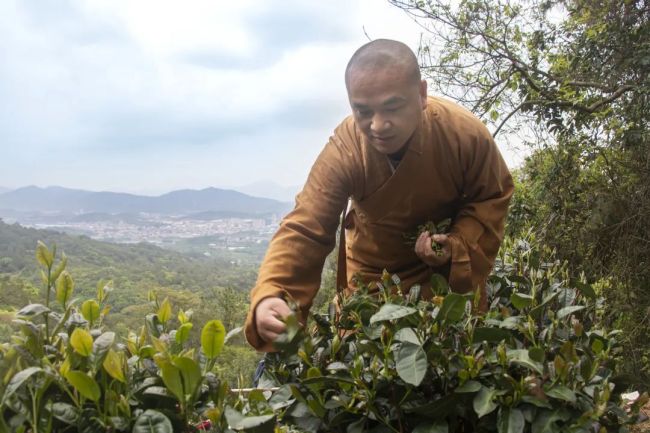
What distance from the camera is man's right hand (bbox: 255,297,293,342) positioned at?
1343 mm

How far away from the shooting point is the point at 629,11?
13.0 ft

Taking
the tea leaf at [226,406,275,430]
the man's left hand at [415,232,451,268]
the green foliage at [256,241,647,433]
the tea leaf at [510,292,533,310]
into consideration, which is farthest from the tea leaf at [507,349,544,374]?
the man's left hand at [415,232,451,268]

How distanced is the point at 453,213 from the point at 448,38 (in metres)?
3.13

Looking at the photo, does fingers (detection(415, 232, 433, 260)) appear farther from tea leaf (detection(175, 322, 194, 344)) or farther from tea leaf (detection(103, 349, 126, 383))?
tea leaf (detection(103, 349, 126, 383))

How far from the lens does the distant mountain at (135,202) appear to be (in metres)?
45.6

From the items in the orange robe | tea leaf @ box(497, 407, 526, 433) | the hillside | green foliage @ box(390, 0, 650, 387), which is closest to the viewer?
tea leaf @ box(497, 407, 526, 433)

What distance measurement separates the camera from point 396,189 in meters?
1.86

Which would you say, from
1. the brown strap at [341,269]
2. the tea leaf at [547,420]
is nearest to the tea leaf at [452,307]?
the tea leaf at [547,420]

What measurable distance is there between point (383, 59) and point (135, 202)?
53.1 meters

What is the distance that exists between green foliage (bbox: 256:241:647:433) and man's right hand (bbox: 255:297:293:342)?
0.17 meters

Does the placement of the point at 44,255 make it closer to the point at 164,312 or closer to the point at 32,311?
the point at 32,311

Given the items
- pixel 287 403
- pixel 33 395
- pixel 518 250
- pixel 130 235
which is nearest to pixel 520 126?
pixel 518 250

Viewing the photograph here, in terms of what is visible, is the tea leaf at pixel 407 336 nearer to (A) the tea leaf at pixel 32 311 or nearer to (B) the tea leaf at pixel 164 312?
(B) the tea leaf at pixel 164 312

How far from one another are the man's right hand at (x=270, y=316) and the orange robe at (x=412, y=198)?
0.26 meters
